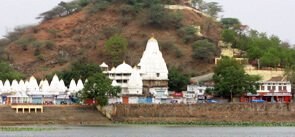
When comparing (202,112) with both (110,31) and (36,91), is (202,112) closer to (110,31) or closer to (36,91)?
(36,91)

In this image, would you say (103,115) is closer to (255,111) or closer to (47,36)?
(255,111)

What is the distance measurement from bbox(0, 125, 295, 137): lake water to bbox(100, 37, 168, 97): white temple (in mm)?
12265

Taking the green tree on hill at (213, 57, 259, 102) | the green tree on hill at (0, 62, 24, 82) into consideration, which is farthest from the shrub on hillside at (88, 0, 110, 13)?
the green tree on hill at (213, 57, 259, 102)

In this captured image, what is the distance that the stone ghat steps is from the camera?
85250 millimetres

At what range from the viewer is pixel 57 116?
86.8m

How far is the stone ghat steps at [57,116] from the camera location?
85.2 meters

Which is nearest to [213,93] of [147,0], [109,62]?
[109,62]

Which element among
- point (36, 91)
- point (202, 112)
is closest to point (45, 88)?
point (36, 91)

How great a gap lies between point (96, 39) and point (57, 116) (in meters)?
36.3

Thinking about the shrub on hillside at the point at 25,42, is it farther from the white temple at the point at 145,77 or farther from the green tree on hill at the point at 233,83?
the green tree on hill at the point at 233,83

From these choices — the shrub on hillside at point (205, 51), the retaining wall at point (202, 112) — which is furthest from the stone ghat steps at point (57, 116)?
the shrub on hillside at point (205, 51)

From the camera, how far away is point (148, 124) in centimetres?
8756

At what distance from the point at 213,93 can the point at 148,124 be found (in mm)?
10587

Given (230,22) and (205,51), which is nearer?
(205,51)
